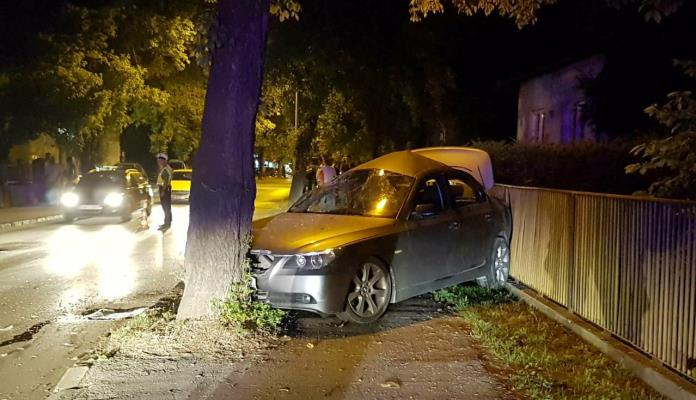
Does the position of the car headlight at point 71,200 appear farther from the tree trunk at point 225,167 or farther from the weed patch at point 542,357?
the weed patch at point 542,357

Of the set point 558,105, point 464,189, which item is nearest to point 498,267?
point 464,189

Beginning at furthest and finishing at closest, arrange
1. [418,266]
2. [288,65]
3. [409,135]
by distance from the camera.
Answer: [409,135]
[288,65]
[418,266]

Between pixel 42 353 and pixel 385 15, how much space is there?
18.6 m

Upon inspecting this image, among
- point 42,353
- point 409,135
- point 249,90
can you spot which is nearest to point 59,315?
point 42,353

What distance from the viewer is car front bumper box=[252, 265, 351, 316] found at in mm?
6828

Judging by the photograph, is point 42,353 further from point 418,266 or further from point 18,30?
point 18,30

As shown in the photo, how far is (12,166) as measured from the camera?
27.3m

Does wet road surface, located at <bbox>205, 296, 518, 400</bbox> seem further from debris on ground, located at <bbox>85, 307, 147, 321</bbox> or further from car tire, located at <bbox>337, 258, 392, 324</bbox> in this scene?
debris on ground, located at <bbox>85, 307, 147, 321</bbox>

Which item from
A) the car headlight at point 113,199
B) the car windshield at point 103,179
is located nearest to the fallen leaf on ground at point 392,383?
the car headlight at point 113,199

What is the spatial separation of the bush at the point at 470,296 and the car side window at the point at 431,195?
3.84 ft

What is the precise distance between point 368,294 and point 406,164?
2101mm

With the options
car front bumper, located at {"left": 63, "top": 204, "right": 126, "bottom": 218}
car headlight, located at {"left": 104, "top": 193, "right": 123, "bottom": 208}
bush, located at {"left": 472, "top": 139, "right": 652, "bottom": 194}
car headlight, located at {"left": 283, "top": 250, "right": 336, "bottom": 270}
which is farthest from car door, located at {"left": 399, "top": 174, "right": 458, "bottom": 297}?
car front bumper, located at {"left": 63, "top": 204, "right": 126, "bottom": 218}

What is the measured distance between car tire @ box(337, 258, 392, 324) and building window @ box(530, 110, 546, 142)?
1499cm

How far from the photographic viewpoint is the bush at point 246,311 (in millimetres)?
6816
